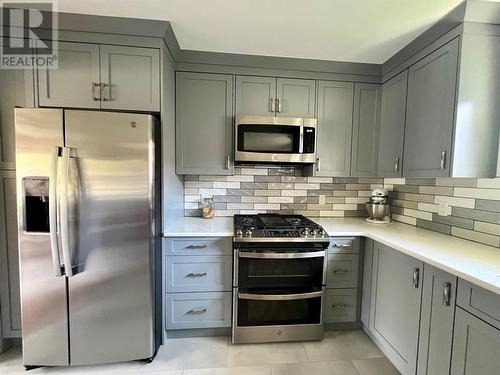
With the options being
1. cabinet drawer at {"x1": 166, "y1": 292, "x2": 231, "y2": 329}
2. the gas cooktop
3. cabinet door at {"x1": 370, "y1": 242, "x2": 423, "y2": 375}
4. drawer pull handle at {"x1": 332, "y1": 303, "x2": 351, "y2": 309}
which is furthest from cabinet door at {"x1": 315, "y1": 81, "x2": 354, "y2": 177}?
cabinet drawer at {"x1": 166, "y1": 292, "x2": 231, "y2": 329}

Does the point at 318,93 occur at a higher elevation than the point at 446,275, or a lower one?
higher

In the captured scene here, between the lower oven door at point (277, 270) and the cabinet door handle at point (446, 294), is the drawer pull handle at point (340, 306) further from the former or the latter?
the cabinet door handle at point (446, 294)

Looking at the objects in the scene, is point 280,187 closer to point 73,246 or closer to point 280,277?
point 280,277

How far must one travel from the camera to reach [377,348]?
1933 mm

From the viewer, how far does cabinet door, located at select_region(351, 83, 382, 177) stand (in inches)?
91.7

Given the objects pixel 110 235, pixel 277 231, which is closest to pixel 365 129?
pixel 277 231

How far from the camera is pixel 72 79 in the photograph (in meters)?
1.69

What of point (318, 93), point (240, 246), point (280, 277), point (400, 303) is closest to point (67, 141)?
point (240, 246)

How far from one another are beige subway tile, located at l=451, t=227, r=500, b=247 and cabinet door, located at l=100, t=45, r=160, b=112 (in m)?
2.45

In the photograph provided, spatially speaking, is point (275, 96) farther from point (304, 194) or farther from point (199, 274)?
point (199, 274)

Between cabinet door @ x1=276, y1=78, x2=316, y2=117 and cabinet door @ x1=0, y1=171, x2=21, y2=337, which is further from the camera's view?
cabinet door @ x1=276, y1=78, x2=316, y2=117

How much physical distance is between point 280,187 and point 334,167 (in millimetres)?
586

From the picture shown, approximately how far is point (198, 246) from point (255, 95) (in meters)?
1.45

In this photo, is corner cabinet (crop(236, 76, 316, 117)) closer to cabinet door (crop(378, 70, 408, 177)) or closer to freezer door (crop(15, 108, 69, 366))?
cabinet door (crop(378, 70, 408, 177))
